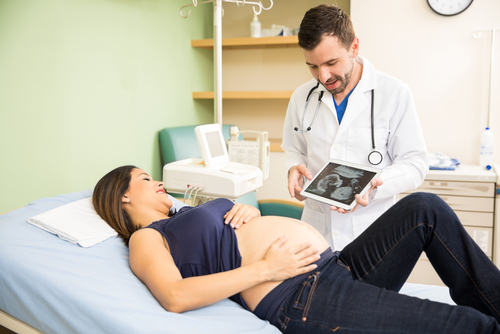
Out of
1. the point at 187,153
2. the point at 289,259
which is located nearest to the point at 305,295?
the point at 289,259

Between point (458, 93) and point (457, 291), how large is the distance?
1951mm

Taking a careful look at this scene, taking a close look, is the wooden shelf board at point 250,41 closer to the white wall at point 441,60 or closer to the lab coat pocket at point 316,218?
the white wall at point 441,60

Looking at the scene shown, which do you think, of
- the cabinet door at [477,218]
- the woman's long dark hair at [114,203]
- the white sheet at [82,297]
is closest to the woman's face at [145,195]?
the woman's long dark hair at [114,203]

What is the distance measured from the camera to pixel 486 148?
2.66 m

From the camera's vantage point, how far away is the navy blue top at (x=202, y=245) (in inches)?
49.1

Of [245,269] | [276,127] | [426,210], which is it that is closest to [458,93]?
[276,127]

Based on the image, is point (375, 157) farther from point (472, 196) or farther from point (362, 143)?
point (472, 196)

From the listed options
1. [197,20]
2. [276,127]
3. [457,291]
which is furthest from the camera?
[276,127]

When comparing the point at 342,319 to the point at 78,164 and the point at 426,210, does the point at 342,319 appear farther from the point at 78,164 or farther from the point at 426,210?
the point at 78,164

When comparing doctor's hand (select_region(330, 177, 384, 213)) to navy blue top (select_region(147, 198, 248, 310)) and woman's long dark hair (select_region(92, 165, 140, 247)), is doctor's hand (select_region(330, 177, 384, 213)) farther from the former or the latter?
woman's long dark hair (select_region(92, 165, 140, 247))

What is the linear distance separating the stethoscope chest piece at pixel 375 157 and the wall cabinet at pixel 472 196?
1160 mm

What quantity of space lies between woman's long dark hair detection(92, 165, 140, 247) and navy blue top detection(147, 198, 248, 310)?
11.5 inches

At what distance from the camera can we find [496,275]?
1.13m

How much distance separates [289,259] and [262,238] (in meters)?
0.15
